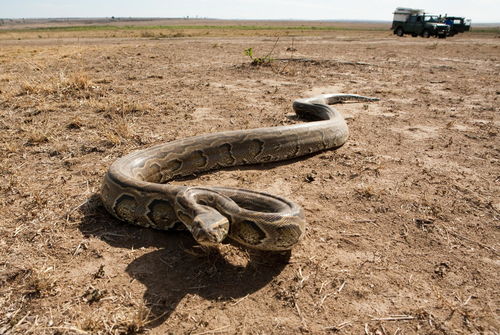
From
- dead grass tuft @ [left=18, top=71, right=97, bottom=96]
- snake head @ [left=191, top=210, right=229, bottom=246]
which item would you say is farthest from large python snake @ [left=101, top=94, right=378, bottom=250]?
dead grass tuft @ [left=18, top=71, right=97, bottom=96]

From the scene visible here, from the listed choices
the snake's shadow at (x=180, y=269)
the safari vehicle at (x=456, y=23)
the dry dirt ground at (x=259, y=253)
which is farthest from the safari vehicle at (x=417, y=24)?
the snake's shadow at (x=180, y=269)

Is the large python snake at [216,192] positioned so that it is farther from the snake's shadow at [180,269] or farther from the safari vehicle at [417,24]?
the safari vehicle at [417,24]

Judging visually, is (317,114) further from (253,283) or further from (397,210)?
(253,283)

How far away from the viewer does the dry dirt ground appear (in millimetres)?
3689

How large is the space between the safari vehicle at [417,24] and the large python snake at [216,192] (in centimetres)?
4132

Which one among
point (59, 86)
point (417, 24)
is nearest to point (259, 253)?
point (59, 86)

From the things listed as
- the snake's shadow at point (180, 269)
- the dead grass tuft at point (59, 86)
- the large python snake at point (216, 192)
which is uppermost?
the dead grass tuft at point (59, 86)

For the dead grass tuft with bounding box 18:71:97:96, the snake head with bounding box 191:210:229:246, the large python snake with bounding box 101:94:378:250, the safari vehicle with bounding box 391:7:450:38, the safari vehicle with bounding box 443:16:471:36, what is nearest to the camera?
the snake head with bounding box 191:210:229:246

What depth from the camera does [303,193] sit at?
6152 millimetres

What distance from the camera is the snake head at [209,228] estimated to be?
407cm

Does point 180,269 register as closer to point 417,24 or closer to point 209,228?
point 209,228

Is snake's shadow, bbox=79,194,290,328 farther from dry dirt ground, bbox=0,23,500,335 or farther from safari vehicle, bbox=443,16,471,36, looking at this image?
safari vehicle, bbox=443,16,471,36

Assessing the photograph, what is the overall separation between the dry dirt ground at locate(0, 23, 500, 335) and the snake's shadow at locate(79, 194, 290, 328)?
2 centimetres

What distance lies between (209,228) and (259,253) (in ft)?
2.63
